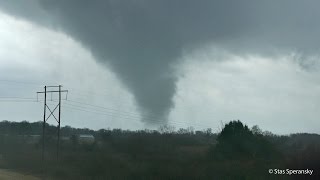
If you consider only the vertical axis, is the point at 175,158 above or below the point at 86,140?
below

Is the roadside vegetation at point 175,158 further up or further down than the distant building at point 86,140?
further down

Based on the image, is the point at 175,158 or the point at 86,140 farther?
the point at 86,140

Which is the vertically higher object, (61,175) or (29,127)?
(29,127)

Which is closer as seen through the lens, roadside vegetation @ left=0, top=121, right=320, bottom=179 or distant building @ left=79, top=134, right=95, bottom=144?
roadside vegetation @ left=0, top=121, right=320, bottom=179

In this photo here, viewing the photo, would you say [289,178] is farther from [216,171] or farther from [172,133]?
[172,133]

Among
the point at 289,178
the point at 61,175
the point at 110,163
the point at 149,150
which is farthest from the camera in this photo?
the point at 149,150

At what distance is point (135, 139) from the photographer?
85.2 metres

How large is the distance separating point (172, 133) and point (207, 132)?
1052 inches

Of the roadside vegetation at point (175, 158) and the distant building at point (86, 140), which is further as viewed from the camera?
the distant building at point (86, 140)

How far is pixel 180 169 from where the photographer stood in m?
40.5

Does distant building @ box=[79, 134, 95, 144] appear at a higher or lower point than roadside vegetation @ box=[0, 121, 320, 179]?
higher

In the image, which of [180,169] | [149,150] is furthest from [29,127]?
[180,169]

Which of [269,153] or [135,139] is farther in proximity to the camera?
[135,139]

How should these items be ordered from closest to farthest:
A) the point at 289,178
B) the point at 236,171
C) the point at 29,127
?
the point at 289,178, the point at 236,171, the point at 29,127
